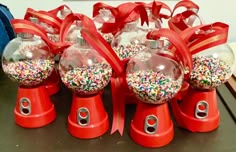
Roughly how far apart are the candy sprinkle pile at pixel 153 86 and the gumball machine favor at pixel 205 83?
70 mm

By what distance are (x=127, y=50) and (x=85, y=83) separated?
168mm

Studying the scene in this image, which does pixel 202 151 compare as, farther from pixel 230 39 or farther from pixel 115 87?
pixel 230 39

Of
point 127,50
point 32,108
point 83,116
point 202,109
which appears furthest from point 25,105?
point 202,109

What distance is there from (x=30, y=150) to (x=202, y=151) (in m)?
0.29

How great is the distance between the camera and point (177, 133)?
0.63m

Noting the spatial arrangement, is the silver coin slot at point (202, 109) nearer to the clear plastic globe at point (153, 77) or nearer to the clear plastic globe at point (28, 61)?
the clear plastic globe at point (153, 77)

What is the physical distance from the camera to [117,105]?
640mm

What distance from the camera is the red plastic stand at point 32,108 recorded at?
0.64m

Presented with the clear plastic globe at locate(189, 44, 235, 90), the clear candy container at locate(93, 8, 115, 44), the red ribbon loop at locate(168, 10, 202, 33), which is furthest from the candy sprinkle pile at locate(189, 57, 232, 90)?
the clear candy container at locate(93, 8, 115, 44)

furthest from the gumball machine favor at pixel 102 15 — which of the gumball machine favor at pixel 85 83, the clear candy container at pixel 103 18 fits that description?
the gumball machine favor at pixel 85 83

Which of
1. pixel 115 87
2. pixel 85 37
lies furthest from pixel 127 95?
pixel 85 37

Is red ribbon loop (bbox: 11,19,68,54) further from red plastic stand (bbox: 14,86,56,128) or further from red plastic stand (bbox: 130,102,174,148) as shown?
red plastic stand (bbox: 130,102,174,148)

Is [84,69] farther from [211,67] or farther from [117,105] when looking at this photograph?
[211,67]

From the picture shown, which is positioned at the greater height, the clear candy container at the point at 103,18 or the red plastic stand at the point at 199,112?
the clear candy container at the point at 103,18
